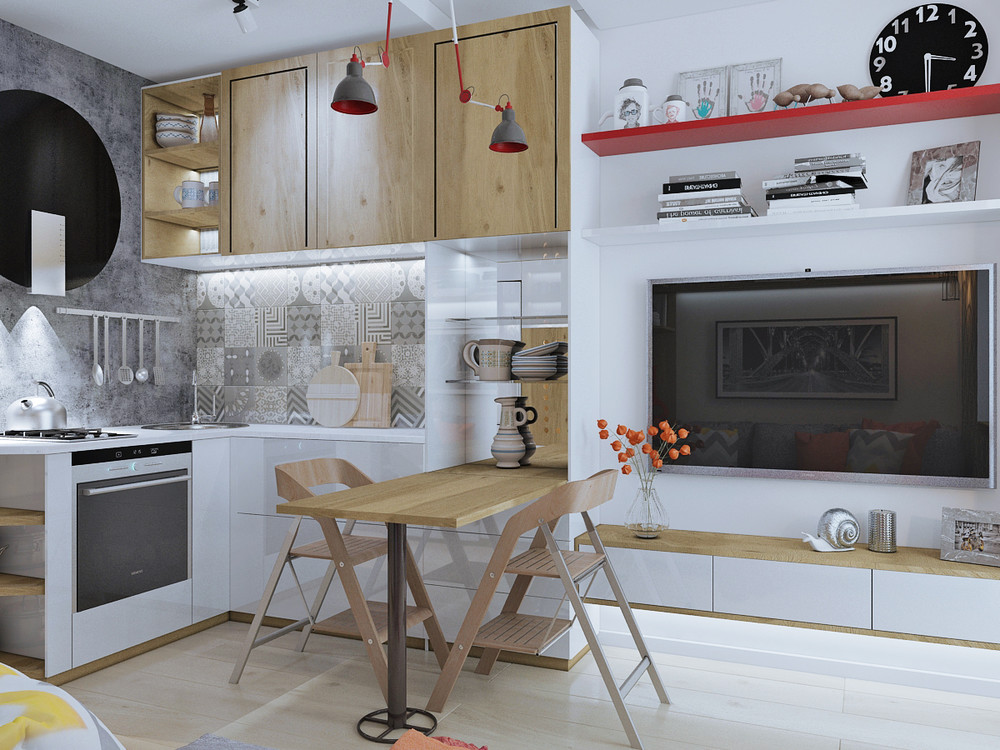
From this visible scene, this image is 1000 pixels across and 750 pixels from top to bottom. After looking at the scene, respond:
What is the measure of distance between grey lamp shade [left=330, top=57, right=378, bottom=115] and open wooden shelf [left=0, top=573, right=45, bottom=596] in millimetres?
2110

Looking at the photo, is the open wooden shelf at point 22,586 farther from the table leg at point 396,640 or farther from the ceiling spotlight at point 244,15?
the ceiling spotlight at point 244,15

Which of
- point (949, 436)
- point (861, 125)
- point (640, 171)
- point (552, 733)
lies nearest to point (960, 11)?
point (861, 125)

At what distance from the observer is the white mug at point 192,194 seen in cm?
397

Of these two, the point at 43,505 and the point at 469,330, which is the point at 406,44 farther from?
the point at 43,505

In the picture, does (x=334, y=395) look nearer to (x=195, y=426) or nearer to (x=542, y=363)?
(x=195, y=426)

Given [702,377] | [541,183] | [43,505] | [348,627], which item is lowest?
[348,627]

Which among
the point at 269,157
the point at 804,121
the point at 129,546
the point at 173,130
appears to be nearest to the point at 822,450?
the point at 804,121

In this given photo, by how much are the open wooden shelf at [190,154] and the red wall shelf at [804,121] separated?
6.45 ft

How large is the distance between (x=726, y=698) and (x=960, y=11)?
106 inches

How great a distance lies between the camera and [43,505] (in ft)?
9.84

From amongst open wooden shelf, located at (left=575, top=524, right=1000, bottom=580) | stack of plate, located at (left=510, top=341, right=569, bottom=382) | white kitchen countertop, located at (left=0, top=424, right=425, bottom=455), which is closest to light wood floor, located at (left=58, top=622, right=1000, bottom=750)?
open wooden shelf, located at (left=575, top=524, right=1000, bottom=580)

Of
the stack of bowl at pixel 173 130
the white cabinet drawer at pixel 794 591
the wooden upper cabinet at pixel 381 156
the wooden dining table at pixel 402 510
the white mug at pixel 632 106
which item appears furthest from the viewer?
the stack of bowl at pixel 173 130

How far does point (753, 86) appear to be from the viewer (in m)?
3.24

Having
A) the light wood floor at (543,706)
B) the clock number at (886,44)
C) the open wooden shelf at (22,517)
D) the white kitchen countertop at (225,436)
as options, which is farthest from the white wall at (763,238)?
the open wooden shelf at (22,517)
